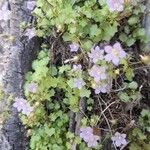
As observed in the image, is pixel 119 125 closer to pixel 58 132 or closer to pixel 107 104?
pixel 107 104

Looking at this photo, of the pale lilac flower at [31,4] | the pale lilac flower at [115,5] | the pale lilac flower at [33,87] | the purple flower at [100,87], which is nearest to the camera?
the pale lilac flower at [115,5]

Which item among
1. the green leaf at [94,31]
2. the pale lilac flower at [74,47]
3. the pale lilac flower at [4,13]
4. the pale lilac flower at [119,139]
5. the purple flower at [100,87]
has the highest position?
the pale lilac flower at [4,13]

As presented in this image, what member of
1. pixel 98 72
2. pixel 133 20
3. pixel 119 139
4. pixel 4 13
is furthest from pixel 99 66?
pixel 4 13

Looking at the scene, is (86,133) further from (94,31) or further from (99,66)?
(94,31)

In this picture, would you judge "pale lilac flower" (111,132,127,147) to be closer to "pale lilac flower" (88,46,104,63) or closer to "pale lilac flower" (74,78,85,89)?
"pale lilac flower" (74,78,85,89)

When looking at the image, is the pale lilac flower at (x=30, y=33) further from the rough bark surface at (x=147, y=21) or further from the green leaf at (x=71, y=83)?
the rough bark surface at (x=147, y=21)

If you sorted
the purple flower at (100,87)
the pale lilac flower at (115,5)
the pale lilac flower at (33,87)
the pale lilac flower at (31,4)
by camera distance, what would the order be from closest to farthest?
the pale lilac flower at (115,5)
the purple flower at (100,87)
the pale lilac flower at (33,87)
the pale lilac flower at (31,4)

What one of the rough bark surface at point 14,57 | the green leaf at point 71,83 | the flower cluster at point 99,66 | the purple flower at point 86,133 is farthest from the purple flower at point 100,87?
the rough bark surface at point 14,57
